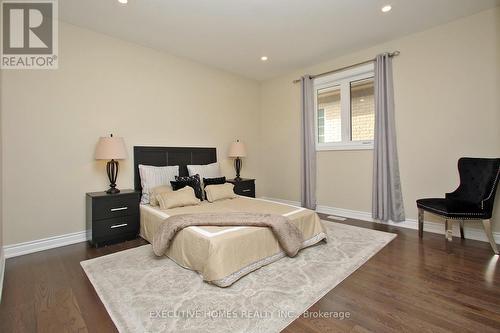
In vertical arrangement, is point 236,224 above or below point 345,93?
below

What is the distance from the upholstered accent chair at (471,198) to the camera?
256 cm

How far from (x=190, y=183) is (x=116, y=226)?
1.06 meters

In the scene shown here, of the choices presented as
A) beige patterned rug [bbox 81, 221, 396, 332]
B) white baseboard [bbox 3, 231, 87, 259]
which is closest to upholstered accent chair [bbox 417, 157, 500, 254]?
beige patterned rug [bbox 81, 221, 396, 332]

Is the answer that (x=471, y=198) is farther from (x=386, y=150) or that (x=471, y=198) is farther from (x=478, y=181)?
(x=386, y=150)

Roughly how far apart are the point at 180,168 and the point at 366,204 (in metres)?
3.11

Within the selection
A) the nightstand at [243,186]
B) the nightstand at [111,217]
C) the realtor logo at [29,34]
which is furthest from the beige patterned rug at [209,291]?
the realtor logo at [29,34]

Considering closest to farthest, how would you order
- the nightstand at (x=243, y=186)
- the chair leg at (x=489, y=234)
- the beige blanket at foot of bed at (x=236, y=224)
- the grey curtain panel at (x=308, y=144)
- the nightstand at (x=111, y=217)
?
the beige blanket at foot of bed at (x=236, y=224) < the chair leg at (x=489, y=234) < the nightstand at (x=111, y=217) < the nightstand at (x=243, y=186) < the grey curtain panel at (x=308, y=144)

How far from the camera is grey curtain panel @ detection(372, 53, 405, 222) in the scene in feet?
11.5

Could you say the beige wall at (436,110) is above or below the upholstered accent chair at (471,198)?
above

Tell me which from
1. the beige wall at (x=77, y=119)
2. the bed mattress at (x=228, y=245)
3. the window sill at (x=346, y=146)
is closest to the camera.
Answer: the bed mattress at (x=228, y=245)

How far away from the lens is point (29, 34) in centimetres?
273

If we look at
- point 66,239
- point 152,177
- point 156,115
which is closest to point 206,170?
point 152,177

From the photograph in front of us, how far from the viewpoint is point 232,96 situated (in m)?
4.86

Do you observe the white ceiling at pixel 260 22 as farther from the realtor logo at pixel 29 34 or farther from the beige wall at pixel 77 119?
the beige wall at pixel 77 119
